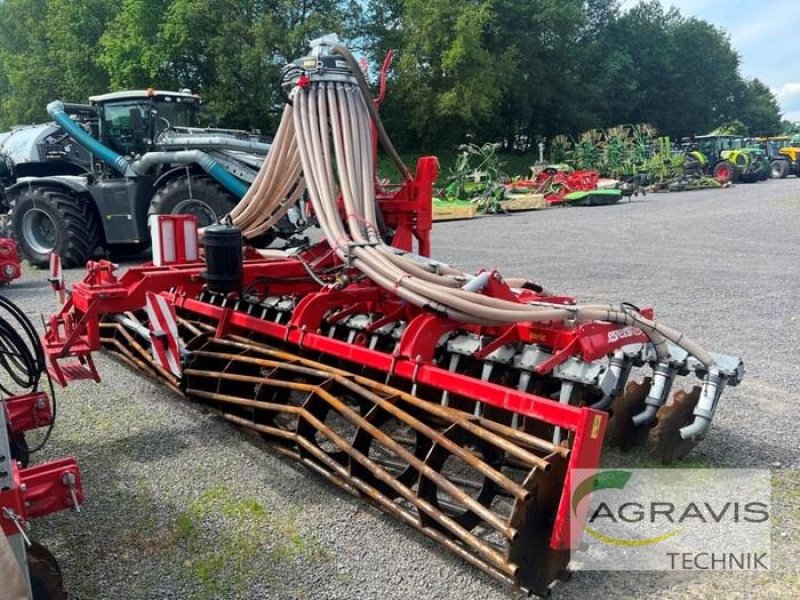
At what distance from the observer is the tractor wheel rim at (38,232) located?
984cm

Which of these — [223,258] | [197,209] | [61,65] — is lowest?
[223,258]

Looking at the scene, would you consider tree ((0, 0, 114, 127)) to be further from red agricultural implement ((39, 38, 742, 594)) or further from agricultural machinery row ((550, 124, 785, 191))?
red agricultural implement ((39, 38, 742, 594))

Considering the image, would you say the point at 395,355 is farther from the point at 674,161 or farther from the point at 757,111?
the point at 757,111

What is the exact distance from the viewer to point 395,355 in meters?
3.23

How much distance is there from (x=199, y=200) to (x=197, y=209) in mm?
114

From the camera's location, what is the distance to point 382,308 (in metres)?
4.11

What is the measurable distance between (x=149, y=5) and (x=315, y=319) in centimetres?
2635

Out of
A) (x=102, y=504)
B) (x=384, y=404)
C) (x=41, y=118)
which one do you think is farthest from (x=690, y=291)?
(x=41, y=118)

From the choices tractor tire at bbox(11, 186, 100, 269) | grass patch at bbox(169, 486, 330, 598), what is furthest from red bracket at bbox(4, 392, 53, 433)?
tractor tire at bbox(11, 186, 100, 269)

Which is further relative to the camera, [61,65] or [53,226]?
[61,65]

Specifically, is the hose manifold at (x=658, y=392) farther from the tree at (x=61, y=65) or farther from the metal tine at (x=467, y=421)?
the tree at (x=61, y=65)

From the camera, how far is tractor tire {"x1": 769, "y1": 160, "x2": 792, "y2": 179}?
28.7 meters

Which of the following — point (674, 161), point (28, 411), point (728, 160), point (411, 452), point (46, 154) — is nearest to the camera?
point (28, 411)
